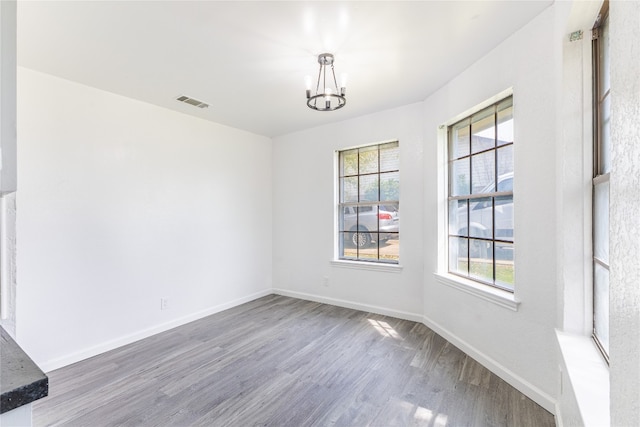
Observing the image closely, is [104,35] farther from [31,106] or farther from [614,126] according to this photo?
[614,126]

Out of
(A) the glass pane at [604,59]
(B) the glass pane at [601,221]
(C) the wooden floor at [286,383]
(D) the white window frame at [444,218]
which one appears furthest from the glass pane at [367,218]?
(A) the glass pane at [604,59]

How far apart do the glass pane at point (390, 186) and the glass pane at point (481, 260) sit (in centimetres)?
118

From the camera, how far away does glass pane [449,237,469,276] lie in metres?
2.88

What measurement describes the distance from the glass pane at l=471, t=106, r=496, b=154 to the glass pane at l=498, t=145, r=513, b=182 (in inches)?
5.5

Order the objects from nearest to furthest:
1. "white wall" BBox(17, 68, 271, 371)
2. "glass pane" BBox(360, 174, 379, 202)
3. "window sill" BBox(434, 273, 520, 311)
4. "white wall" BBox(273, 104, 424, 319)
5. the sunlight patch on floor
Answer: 1. "window sill" BBox(434, 273, 520, 311)
2. "white wall" BBox(17, 68, 271, 371)
3. the sunlight patch on floor
4. "white wall" BBox(273, 104, 424, 319)
5. "glass pane" BBox(360, 174, 379, 202)

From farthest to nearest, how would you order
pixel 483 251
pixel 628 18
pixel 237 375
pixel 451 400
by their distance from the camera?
pixel 483 251
pixel 237 375
pixel 451 400
pixel 628 18

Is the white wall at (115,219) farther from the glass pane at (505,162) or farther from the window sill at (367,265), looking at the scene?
the glass pane at (505,162)

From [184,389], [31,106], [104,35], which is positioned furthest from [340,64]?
[184,389]

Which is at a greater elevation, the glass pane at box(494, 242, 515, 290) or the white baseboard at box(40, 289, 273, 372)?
the glass pane at box(494, 242, 515, 290)

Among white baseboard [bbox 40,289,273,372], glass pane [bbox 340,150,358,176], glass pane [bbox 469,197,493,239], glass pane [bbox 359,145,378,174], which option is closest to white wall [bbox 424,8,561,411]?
glass pane [bbox 469,197,493,239]

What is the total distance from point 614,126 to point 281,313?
372 centimetres

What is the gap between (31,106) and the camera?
2.45 meters

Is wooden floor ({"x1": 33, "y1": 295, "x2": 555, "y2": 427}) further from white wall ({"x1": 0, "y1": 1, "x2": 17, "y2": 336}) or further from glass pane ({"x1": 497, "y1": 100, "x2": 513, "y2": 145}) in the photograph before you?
glass pane ({"x1": 497, "y1": 100, "x2": 513, "y2": 145})

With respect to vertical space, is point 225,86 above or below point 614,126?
above
